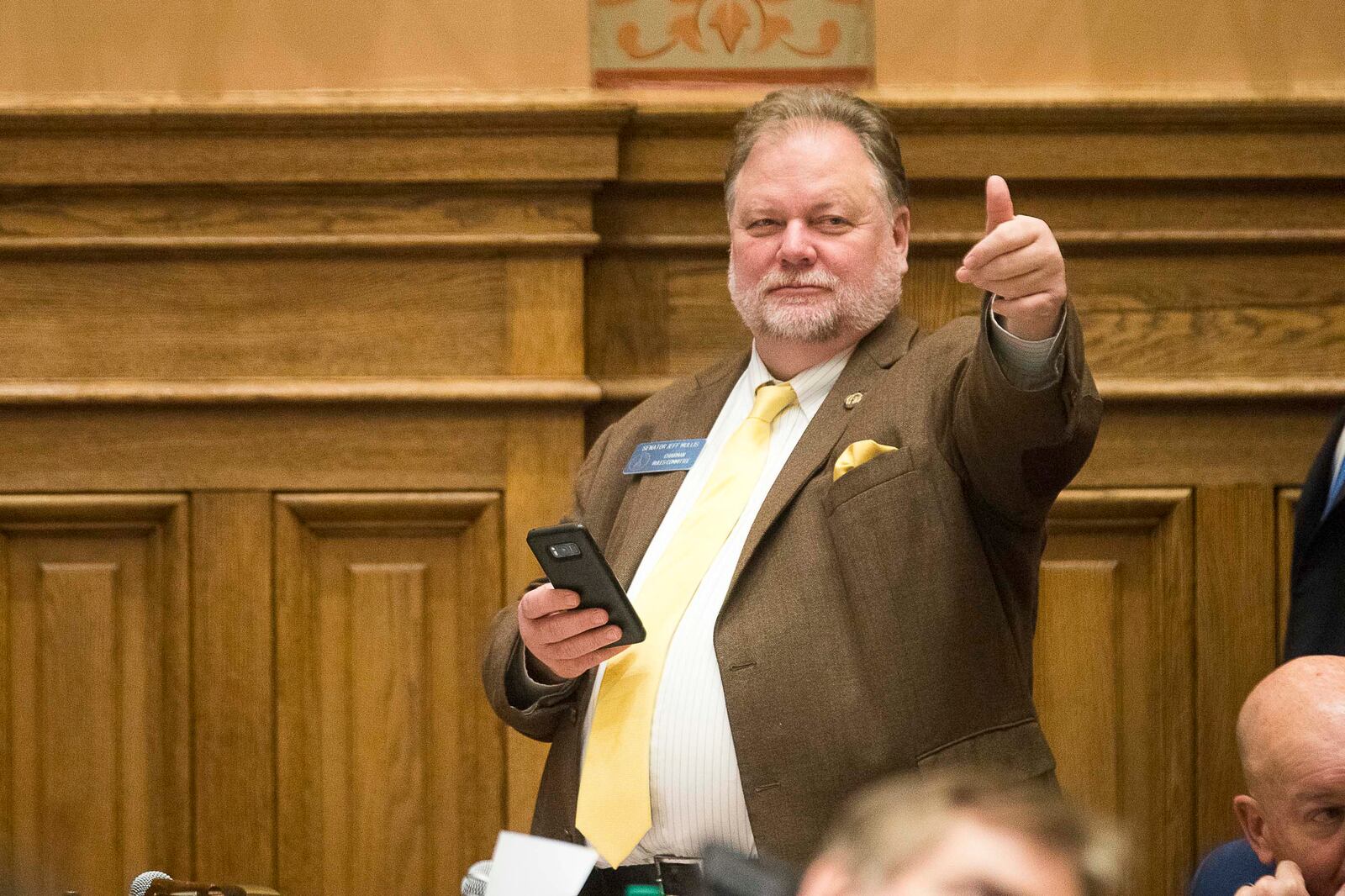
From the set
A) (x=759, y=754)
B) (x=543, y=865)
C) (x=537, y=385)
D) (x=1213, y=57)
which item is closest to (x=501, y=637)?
(x=759, y=754)

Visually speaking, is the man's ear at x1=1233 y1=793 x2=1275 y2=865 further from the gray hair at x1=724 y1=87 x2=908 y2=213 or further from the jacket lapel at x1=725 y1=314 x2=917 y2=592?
the gray hair at x1=724 y1=87 x2=908 y2=213

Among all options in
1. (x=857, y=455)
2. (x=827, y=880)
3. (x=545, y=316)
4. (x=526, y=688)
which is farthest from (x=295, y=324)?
(x=827, y=880)

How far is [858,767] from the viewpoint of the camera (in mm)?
1892

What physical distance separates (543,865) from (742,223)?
4.11 ft

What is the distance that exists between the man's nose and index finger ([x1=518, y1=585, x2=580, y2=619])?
624mm

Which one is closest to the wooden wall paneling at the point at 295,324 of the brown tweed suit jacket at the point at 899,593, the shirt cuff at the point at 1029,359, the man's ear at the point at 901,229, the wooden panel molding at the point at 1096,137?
the wooden panel molding at the point at 1096,137

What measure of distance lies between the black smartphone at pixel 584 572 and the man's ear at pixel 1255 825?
76cm

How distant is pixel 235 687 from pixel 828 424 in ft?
4.68

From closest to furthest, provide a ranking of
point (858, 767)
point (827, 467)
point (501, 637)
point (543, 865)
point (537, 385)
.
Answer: point (543, 865)
point (858, 767)
point (827, 467)
point (501, 637)
point (537, 385)

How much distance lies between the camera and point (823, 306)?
2.19 metres

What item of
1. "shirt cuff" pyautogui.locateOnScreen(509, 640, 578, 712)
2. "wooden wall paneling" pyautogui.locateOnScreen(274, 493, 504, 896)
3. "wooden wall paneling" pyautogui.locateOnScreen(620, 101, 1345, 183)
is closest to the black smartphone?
"shirt cuff" pyautogui.locateOnScreen(509, 640, 578, 712)

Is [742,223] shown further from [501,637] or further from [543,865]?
[543,865]

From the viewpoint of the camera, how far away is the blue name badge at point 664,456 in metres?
2.28

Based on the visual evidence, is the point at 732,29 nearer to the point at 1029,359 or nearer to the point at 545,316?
the point at 545,316
